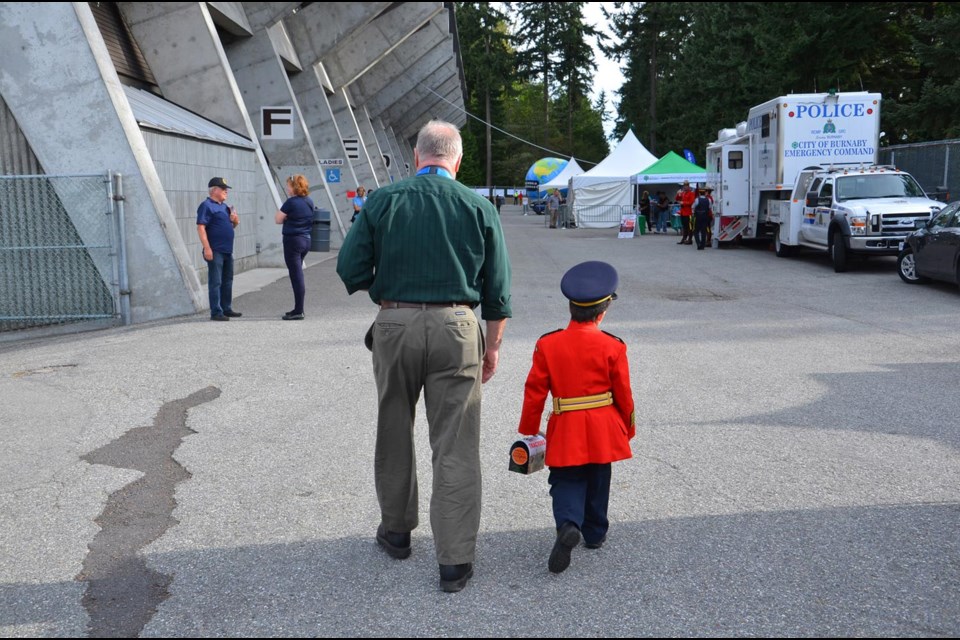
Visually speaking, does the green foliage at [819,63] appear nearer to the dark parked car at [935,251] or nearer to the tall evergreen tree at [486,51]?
the dark parked car at [935,251]

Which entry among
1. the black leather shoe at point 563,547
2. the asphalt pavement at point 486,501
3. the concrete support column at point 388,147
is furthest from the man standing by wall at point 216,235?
the concrete support column at point 388,147

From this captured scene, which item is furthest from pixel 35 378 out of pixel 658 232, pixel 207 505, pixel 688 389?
pixel 658 232

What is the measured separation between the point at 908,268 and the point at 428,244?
15137 mm

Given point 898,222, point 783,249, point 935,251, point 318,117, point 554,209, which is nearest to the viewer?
point 935,251

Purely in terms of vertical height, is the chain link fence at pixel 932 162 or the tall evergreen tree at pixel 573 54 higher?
the tall evergreen tree at pixel 573 54

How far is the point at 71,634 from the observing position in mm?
3740

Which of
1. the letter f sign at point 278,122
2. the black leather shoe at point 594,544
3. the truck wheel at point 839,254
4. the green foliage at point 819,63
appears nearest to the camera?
the black leather shoe at point 594,544

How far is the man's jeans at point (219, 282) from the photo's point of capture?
41.6 ft

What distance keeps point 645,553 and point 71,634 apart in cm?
247

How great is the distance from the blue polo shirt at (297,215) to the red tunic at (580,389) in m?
9.07

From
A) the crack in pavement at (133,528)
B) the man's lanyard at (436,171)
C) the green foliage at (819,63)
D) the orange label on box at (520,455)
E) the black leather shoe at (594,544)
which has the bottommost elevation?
the crack in pavement at (133,528)

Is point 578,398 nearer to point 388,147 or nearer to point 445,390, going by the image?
point 445,390

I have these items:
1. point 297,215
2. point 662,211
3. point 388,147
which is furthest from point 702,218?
point 388,147

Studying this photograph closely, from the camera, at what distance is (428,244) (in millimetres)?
4203
